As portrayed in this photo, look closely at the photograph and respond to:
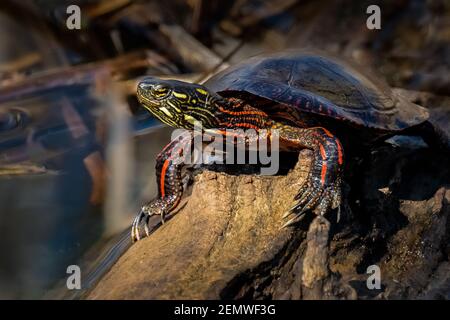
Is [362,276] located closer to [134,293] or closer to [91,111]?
[134,293]

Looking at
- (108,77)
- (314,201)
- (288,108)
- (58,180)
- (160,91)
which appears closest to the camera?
(314,201)

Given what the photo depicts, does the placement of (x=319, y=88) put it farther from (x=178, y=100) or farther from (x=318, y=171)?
(x=178, y=100)

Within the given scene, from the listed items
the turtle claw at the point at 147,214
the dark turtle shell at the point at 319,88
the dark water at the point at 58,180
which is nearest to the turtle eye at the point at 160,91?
the dark turtle shell at the point at 319,88

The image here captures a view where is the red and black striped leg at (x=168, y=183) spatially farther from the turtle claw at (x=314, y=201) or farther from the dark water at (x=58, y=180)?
the turtle claw at (x=314, y=201)

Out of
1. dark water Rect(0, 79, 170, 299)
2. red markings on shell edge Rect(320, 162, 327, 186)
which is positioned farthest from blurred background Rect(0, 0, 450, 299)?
red markings on shell edge Rect(320, 162, 327, 186)

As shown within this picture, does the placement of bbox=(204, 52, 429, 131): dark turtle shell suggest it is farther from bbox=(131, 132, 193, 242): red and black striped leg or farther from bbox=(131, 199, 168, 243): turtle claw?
bbox=(131, 199, 168, 243): turtle claw

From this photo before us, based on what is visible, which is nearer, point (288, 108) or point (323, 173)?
point (323, 173)

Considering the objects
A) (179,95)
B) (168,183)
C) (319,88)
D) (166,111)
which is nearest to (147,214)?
(168,183)
